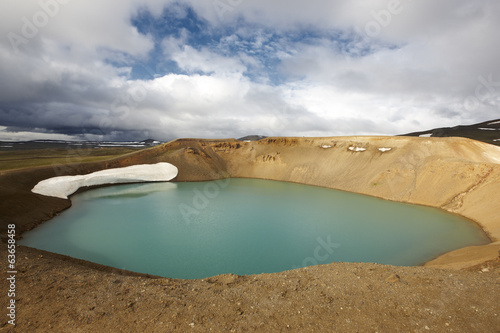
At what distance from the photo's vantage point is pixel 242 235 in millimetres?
15562

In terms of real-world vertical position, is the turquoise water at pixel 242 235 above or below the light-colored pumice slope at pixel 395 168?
below

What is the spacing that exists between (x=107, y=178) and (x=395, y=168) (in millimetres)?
45568

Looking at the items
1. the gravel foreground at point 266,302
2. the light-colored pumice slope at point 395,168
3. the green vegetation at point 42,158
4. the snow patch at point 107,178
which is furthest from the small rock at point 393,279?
the green vegetation at point 42,158

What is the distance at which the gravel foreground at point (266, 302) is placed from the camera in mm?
4953

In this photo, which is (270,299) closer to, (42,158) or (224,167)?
(224,167)

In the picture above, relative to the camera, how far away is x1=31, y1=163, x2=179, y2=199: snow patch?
2617cm

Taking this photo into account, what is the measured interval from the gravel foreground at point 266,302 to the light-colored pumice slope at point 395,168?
5.27 m

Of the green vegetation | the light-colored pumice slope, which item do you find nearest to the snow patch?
the light-colored pumice slope

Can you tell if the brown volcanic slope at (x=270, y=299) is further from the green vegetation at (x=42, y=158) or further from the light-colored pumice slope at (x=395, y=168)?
the green vegetation at (x=42, y=158)

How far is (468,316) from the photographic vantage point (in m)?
4.93

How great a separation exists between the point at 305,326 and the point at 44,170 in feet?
127

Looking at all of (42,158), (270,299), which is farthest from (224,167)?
(42,158)

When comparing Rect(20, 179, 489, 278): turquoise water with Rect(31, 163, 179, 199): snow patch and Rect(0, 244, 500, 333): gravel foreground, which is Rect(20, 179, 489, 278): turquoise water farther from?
Rect(0, 244, 500, 333): gravel foreground

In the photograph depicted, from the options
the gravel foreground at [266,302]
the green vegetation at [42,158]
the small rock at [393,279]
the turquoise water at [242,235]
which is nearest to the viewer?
the gravel foreground at [266,302]
